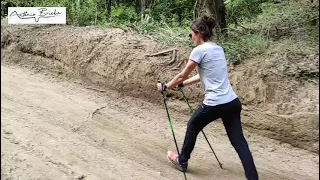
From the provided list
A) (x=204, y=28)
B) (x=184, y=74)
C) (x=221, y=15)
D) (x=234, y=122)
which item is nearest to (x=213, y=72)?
(x=184, y=74)

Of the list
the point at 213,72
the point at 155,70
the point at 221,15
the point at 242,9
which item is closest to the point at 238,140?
the point at 213,72

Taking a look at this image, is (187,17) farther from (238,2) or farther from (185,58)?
(185,58)

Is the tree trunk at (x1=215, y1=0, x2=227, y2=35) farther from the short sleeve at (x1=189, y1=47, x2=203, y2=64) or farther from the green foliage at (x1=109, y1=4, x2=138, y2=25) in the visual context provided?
the short sleeve at (x1=189, y1=47, x2=203, y2=64)

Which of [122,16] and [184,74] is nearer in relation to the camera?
[184,74]

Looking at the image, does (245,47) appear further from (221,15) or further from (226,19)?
(226,19)

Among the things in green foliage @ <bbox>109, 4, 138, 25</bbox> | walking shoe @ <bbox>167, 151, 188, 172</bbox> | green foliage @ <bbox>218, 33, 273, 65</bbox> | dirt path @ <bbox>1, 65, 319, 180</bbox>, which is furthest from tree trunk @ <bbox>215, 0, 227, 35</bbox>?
walking shoe @ <bbox>167, 151, 188, 172</bbox>

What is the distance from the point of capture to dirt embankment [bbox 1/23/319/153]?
15.2 feet

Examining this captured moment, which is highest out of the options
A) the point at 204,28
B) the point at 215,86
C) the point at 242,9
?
the point at 242,9

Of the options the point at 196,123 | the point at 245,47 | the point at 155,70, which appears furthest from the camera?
the point at 155,70

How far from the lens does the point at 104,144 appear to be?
462cm

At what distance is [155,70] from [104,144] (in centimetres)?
170

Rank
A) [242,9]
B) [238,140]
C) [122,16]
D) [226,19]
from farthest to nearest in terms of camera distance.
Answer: [122,16] < [242,9] < [226,19] < [238,140]

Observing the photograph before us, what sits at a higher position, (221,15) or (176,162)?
(221,15)

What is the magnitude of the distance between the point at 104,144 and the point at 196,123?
146 centimetres
